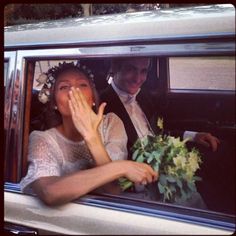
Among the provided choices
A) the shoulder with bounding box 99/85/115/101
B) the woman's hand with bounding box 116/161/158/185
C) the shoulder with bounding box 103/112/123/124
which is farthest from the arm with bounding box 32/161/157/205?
the shoulder with bounding box 99/85/115/101

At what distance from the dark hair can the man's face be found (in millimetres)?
155

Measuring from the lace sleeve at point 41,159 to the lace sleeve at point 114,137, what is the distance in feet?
0.78

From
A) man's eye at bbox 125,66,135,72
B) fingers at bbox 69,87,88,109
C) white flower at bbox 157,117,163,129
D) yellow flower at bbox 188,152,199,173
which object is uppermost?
man's eye at bbox 125,66,135,72

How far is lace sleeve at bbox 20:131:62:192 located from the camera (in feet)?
6.71

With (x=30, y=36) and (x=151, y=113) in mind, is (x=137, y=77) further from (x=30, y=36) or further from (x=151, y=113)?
(x=30, y=36)

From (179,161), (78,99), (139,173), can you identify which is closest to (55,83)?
(78,99)

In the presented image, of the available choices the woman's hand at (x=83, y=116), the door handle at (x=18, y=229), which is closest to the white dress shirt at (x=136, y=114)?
the woman's hand at (x=83, y=116)

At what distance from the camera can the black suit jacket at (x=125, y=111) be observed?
2.13 m

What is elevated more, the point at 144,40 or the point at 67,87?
the point at 144,40

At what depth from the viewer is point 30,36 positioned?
2213 mm

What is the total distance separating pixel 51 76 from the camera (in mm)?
2148

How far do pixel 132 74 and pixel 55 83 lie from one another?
0.38 metres

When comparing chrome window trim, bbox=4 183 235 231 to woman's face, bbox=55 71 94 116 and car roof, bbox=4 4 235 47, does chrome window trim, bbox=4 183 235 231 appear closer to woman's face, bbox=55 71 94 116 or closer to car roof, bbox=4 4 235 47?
woman's face, bbox=55 71 94 116

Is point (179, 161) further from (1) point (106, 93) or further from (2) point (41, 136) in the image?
(2) point (41, 136)
